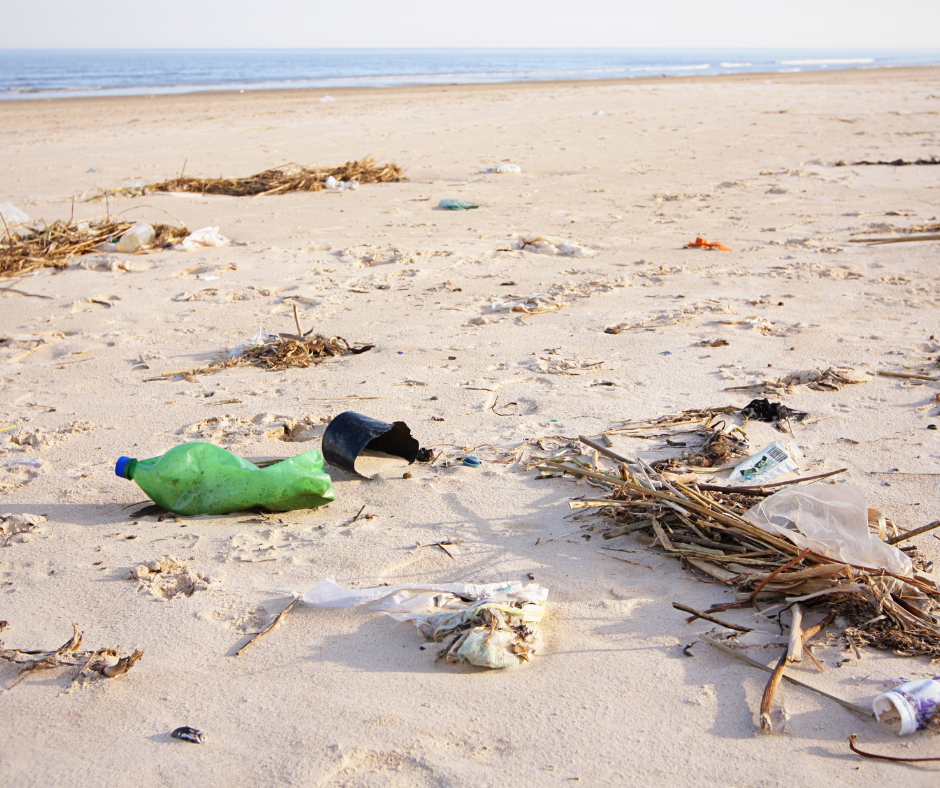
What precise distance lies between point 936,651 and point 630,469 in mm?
1019

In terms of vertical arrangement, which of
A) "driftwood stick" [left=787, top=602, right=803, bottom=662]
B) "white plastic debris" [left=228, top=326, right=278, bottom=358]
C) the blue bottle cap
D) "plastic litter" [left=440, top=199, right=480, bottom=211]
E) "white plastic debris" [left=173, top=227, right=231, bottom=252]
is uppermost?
"plastic litter" [left=440, top=199, right=480, bottom=211]

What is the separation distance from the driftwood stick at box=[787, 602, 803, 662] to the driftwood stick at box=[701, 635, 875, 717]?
6 centimetres

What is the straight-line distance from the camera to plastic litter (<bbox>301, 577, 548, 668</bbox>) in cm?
177

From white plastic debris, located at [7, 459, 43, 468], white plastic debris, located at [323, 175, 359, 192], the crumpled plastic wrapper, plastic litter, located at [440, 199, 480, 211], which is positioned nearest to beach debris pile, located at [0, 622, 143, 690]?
the crumpled plastic wrapper

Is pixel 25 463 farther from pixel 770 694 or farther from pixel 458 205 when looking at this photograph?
pixel 458 205

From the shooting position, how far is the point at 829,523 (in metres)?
2.06

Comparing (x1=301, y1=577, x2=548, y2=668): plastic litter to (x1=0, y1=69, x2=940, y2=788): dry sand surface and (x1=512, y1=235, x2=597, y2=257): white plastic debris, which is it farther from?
(x1=512, y1=235, x2=597, y2=257): white plastic debris

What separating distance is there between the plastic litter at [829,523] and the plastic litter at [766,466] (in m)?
0.30

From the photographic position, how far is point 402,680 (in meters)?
1.73

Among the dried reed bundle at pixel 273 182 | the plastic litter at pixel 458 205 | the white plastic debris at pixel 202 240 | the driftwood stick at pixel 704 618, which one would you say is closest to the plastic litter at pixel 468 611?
the driftwood stick at pixel 704 618

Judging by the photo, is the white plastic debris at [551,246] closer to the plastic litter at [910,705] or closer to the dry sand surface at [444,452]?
the dry sand surface at [444,452]

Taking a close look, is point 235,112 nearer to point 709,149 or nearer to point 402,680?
point 709,149

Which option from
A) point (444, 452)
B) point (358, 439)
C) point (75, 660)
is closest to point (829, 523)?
point (444, 452)

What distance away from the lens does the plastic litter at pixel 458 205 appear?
6.74m
